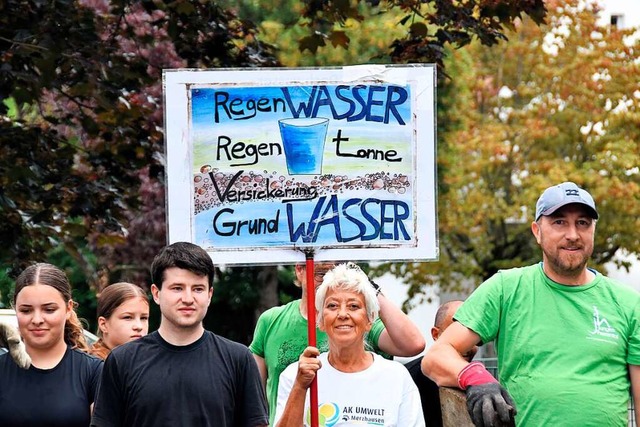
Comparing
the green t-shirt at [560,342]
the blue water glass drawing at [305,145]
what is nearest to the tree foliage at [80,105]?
the blue water glass drawing at [305,145]

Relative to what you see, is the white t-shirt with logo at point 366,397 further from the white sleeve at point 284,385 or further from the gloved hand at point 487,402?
the gloved hand at point 487,402

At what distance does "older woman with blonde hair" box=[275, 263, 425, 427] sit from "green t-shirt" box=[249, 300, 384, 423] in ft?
1.44

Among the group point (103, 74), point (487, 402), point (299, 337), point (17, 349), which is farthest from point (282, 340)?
point (103, 74)

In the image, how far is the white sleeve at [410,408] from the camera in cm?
572

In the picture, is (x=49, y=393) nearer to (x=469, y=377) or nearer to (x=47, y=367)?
(x=47, y=367)

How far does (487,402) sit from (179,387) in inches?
43.8

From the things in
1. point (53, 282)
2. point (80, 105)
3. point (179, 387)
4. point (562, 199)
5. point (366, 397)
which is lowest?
point (366, 397)

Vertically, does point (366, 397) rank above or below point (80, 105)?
below

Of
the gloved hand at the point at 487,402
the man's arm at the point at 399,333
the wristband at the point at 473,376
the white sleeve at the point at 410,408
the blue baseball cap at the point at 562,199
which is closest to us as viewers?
the gloved hand at the point at 487,402

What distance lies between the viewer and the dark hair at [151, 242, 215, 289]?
5.20 m

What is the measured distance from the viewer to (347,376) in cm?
583

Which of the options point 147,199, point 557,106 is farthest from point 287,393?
point 557,106

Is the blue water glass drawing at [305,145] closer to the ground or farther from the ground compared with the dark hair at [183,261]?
farther from the ground

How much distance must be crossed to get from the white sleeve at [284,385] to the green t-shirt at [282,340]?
0.47 m
